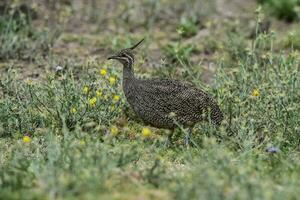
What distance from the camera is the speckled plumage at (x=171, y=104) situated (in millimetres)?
7406

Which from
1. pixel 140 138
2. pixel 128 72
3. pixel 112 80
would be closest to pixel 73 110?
pixel 112 80

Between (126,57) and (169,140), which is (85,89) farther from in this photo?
(169,140)

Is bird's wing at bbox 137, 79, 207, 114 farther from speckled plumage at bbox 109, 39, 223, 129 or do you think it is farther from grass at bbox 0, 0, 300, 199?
grass at bbox 0, 0, 300, 199

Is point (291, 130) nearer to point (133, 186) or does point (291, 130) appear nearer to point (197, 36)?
point (133, 186)

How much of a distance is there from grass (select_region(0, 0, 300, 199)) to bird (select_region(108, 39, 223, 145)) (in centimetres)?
17

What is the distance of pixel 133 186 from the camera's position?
17.9 feet

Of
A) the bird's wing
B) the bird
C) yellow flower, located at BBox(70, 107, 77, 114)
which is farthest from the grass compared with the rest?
the bird's wing

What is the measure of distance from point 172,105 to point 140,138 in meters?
0.89

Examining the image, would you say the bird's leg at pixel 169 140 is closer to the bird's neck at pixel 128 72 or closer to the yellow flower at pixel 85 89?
the bird's neck at pixel 128 72

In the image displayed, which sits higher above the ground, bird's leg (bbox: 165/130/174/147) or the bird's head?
the bird's head

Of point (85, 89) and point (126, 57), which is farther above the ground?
point (126, 57)

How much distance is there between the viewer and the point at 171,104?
24.3 feet

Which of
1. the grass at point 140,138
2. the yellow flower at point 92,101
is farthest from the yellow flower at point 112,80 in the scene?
the yellow flower at point 92,101

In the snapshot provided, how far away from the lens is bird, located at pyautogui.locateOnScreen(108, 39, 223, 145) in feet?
24.3
